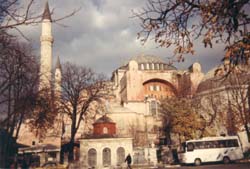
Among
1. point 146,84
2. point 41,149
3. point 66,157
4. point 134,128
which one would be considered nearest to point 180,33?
point 66,157

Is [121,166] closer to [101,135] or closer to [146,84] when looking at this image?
[101,135]

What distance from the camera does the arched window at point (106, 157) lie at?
30188 millimetres

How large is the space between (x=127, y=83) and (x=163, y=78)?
842 cm

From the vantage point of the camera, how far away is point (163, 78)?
56.0 m

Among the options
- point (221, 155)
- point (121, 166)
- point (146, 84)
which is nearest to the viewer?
point (221, 155)

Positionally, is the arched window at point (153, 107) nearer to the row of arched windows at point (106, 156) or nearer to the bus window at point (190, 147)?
the row of arched windows at point (106, 156)

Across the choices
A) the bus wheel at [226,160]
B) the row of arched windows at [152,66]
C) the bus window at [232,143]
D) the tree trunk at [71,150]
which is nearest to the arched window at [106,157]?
the tree trunk at [71,150]

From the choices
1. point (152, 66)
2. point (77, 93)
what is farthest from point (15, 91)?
point (152, 66)

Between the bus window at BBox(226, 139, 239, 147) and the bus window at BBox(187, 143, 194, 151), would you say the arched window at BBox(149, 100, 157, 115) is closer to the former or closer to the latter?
the bus window at BBox(187, 143, 194, 151)

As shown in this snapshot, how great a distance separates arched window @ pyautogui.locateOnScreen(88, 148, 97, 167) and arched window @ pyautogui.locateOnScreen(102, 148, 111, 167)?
77 centimetres

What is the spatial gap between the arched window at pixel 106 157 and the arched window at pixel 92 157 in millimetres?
774

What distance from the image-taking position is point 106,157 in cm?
3042

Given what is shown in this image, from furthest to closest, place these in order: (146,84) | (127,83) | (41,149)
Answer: (146,84), (127,83), (41,149)

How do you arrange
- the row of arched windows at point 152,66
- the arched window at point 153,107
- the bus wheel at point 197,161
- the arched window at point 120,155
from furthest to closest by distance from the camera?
1. the row of arched windows at point 152,66
2. the arched window at point 153,107
3. the arched window at point 120,155
4. the bus wheel at point 197,161
